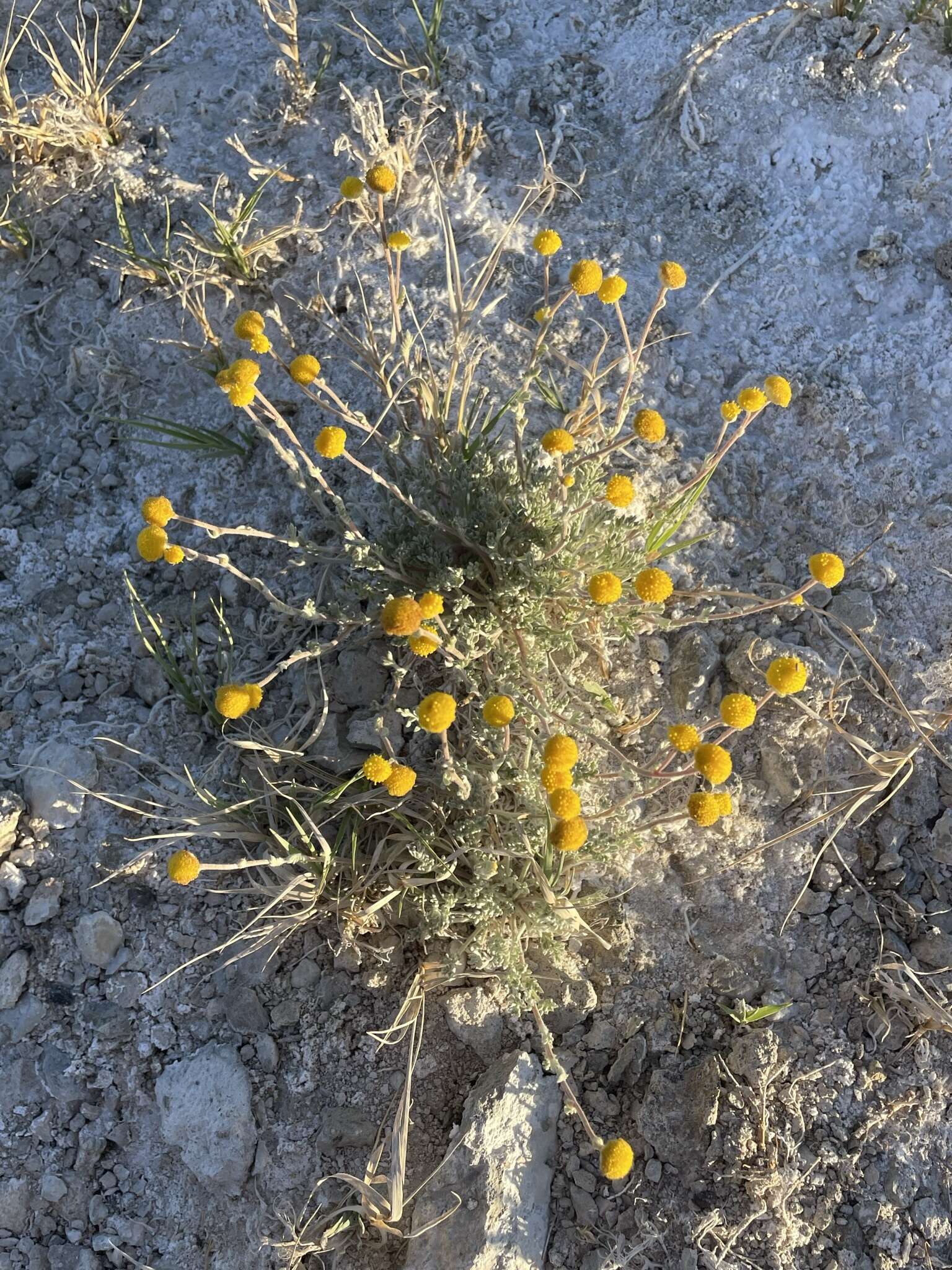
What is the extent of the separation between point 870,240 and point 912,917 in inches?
88.6

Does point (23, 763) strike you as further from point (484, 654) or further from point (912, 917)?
point (912, 917)

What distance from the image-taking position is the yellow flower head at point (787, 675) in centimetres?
220

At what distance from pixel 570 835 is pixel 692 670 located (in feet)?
3.16

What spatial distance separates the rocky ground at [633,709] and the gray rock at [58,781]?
0.01m

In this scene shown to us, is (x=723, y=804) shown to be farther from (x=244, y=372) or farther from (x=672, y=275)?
(x=244, y=372)

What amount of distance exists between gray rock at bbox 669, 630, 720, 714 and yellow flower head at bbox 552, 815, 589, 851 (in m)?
0.87

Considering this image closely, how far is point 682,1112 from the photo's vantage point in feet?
Answer: 8.22

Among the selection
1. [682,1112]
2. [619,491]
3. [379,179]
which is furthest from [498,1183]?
[379,179]

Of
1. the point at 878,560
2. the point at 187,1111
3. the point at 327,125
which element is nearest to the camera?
the point at 187,1111

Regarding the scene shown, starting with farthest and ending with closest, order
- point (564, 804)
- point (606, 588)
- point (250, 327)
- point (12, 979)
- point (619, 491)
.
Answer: point (12, 979) < point (250, 327) < point (619, 491) < point (606, 588) < point (564, 804)

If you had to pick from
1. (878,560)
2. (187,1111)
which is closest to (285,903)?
(187,1111)

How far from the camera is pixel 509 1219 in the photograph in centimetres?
238

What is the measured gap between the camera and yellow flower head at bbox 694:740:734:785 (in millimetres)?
2096

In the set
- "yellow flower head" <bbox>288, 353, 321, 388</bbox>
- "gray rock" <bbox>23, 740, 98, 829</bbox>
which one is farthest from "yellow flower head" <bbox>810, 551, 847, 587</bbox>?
"gray rock" <bbox>23, 740, 98, 829</bbox>
